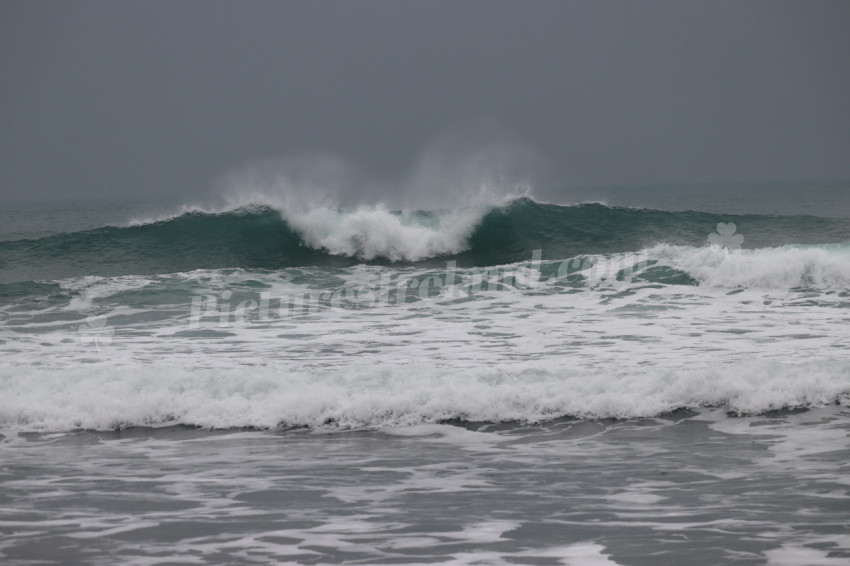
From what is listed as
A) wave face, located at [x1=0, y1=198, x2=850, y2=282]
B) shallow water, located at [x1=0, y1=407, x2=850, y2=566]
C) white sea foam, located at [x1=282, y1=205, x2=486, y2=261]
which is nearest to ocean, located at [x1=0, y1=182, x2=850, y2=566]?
shallow water, located at [x1=0, y1=407, x2=850, y2=566]

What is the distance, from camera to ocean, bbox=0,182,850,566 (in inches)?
206

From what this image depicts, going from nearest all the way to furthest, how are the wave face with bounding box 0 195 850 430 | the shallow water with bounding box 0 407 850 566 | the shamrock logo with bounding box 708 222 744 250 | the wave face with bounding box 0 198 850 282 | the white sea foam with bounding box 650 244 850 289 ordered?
the shallow water with bounding box 0 407 850 566
the wave face with bounding box 0 195 850 430
the white sea foam with bounding box 650 244 850 289
the wave face with bounding box 0 198 850 282
the shamrock logo with bounding box 708 222 744 250

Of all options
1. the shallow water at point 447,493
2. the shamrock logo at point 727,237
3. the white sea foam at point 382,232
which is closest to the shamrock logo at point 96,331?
the shallow water at point 447,493

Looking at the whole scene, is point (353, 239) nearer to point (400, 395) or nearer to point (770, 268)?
point (770, 268)

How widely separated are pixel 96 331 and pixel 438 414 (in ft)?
21.7

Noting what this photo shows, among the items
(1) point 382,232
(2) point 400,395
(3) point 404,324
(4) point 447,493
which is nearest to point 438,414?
(2) point 400,395

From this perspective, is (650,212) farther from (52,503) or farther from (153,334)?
(52,503)

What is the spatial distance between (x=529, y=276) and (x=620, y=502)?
34.9 feet

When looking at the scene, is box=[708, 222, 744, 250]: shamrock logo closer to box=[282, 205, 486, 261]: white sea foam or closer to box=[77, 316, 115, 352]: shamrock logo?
box=[282, 205, 486, 261]: white sea foam

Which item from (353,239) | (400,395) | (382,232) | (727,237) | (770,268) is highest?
(727,237)

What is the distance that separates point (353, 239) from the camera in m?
21.2

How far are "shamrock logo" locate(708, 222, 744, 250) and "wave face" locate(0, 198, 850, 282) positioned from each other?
0.25m

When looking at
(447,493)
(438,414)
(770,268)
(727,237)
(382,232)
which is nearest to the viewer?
(447,493)

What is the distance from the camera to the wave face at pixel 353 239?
2106 cm
